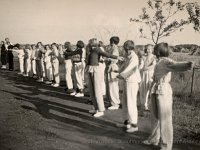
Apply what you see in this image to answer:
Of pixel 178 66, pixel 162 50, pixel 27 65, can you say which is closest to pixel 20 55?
pixel 27 65

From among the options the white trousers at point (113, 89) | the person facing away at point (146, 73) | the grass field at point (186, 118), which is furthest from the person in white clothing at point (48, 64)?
the person facing away at point (146, 73)

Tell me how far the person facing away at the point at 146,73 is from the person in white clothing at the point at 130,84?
218 cm

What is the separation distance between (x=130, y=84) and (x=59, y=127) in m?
2.21

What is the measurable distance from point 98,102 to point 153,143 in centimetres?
303

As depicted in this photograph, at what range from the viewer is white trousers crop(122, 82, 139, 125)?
8016mm

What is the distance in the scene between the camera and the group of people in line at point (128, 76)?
20.6 ft

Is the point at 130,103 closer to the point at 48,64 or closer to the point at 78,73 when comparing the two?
the point at 78,73

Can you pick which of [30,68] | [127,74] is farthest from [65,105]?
[30,68]

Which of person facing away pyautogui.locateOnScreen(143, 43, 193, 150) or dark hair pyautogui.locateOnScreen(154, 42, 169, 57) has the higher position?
dark hair pyautogui.locateOnScreen(154, 42, 169, 57)

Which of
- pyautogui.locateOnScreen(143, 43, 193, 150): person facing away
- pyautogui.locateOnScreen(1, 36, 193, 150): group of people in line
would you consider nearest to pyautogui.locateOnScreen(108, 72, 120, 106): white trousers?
pyautogui.locateOnScreen(1, 36, 193, 150): group of people in line

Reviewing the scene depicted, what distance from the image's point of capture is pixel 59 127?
8.39 metres

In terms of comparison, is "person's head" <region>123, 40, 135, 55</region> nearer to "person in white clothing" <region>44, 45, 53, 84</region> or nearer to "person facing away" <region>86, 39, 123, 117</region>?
"person facing away" <region>86, 39, 123, 117</region>

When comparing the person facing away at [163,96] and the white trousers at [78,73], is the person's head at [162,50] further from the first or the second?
the white trousers at [78,73]

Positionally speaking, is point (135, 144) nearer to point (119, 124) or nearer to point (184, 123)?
point (119, 124)
